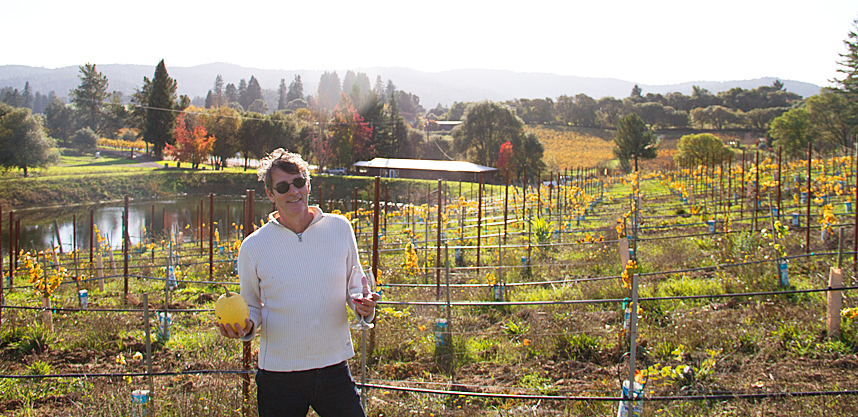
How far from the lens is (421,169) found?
4612 centimetres

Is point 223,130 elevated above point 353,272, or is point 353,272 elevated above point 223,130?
point 223,130

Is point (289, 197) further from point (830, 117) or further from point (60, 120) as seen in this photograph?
point (60, 120)

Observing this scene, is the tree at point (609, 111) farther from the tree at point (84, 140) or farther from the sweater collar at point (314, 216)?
the sweater collar at point (314, 216)

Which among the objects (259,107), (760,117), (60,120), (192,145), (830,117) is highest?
Result: (259,107)

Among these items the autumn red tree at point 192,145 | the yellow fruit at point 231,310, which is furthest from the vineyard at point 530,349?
the autumn red tree at point 192,145

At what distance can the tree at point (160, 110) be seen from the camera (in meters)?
53.5

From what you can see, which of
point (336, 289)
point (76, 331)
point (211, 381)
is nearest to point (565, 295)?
point (211, 381)

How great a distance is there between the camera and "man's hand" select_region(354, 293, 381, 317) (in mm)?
2352

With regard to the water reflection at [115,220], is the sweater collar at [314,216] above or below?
above

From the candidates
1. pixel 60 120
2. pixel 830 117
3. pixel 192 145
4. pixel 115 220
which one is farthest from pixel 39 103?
pixel 830 117

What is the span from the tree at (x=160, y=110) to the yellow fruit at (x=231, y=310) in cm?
5866

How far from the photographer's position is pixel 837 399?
3719 mm

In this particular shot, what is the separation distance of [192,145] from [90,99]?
36.7m

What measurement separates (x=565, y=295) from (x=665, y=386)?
286cm
